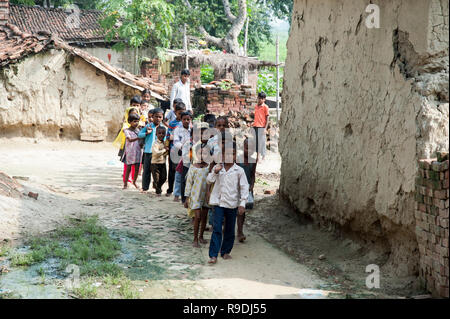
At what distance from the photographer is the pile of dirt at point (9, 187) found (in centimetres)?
704

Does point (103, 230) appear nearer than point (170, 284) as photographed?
No

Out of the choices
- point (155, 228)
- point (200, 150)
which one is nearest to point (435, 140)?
point (200, 150)

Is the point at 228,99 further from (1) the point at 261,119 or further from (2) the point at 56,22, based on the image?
(2) the point at 56,22

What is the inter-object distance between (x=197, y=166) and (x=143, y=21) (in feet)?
54.4

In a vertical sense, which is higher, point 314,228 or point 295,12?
point 295,12

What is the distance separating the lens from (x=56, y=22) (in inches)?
1008

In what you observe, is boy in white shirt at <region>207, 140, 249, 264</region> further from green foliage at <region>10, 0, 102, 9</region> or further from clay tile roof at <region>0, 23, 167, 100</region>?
green foliage at <region>10, 0, 102, 9</region>

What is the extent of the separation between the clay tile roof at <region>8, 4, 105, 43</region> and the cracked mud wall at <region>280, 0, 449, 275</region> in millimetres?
18448

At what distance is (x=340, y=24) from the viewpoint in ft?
21.2

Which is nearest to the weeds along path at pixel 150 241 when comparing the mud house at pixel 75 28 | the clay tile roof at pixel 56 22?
the mud house at pixel 75 28

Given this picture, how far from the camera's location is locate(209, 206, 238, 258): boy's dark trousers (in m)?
5.76

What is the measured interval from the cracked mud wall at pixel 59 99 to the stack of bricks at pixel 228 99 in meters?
2.05
